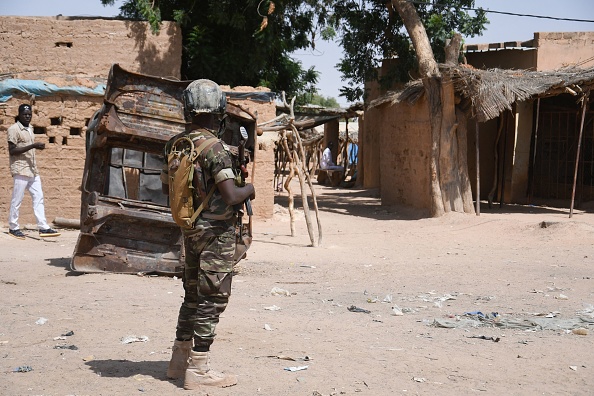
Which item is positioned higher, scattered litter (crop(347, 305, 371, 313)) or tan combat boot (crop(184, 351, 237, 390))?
tan combat boot (crop(184, 351, 237, 390))

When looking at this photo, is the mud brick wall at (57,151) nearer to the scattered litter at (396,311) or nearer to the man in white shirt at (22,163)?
the man in white shirt at (22,163)

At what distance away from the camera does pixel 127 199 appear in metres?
8.09

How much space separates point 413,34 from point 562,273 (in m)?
6.63

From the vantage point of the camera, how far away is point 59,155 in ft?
39.6

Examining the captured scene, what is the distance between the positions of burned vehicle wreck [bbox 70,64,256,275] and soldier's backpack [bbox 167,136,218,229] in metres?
3.58

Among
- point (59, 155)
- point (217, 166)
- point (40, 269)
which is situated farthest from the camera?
point (59, 155)

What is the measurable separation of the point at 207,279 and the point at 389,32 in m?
14.8

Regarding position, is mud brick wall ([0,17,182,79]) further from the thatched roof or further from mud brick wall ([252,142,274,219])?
the thatched roof

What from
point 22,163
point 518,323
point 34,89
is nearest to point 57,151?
point 34,89

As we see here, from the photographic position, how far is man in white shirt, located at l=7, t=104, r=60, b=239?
10.4m

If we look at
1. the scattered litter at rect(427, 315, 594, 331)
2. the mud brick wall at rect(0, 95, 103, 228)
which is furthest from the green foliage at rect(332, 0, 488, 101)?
the scattered litter at rect(427, 315, 594, 331)

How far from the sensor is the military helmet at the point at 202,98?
429cm

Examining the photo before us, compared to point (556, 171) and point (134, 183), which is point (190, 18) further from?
point (556, 171)

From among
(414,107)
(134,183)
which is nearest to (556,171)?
(414,107)
